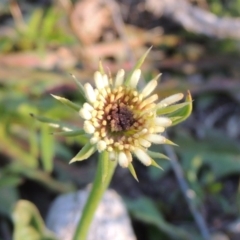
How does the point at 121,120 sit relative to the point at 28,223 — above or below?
above

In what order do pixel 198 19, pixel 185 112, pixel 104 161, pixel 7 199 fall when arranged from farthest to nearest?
pixel 198 19 < pixel 7 199 < pixel 185 112 < pixel 104 161

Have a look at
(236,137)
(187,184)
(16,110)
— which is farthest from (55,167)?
(236,137)

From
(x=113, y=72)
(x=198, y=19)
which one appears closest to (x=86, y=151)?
(x=113, y=72)

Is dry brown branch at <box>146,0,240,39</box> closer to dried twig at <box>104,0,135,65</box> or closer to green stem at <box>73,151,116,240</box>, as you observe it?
dried twig at <box>104,0,135,65</box>

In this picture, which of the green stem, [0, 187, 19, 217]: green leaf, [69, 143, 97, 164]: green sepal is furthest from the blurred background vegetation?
[69, 143, 97, 164]: green sepal

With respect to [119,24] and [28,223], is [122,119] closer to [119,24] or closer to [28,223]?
[28,223]

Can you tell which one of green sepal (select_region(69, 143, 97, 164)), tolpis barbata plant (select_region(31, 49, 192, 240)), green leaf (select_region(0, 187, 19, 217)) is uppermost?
tolpis barbata plant (select_region(31, 49, 192, 240))

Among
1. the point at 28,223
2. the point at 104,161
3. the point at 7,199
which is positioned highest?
the point at 104,161

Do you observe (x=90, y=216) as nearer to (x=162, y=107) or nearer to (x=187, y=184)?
(x=162, y=107)
